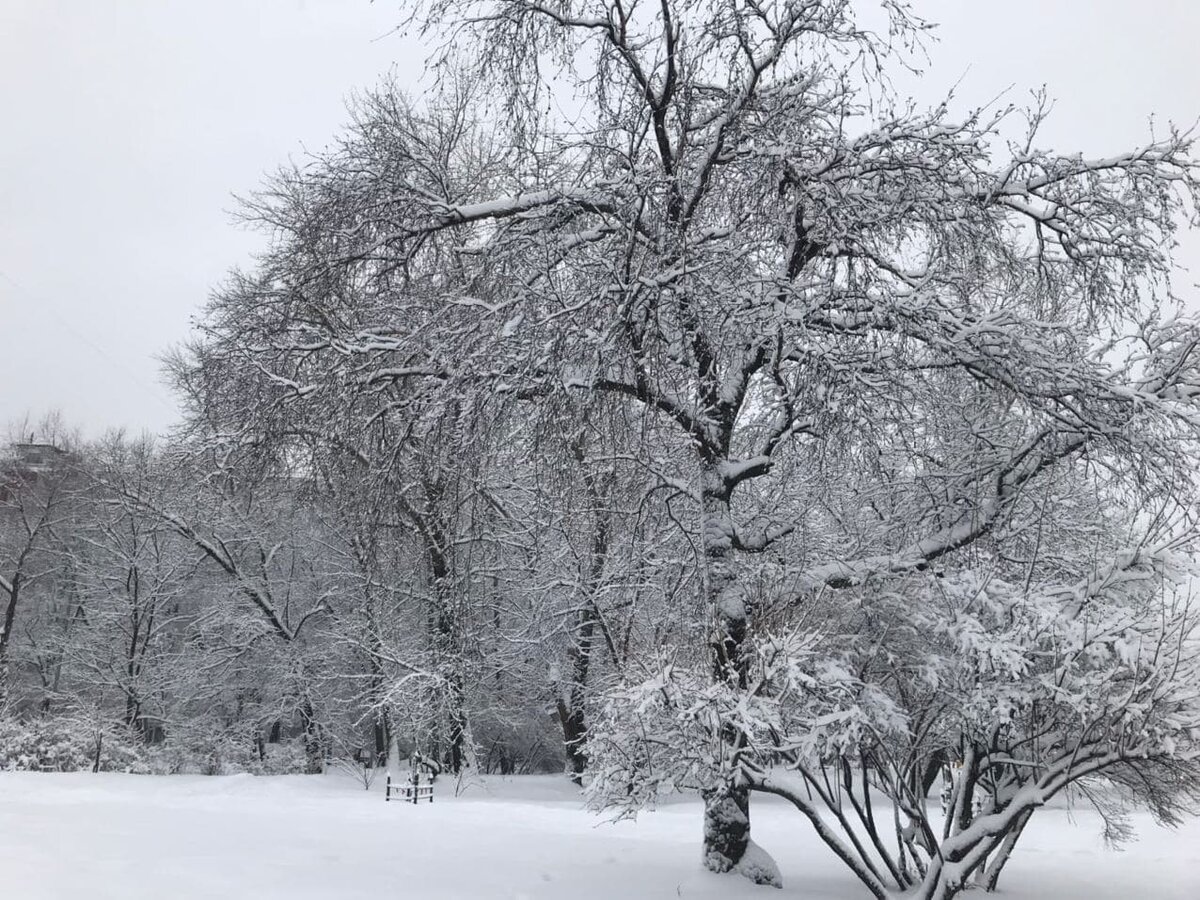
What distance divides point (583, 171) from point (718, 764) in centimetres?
459

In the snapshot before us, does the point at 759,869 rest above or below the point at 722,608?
below

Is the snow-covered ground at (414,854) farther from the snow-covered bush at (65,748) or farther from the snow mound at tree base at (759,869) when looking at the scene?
the snow-covered bush at (65,748)

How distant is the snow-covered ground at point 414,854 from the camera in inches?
265

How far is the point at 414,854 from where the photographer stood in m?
8.57

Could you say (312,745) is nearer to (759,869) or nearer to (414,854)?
(414,854)

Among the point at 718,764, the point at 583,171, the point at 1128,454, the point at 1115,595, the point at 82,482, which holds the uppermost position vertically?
the point at 82,482

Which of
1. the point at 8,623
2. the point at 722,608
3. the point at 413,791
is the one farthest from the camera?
the point at 8,623

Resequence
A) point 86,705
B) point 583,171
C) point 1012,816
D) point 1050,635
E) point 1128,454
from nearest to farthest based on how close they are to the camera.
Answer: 1. point 1012,816
2. point 1050,635
3. point 1128,454
4. point 583,171
5. point 86,705

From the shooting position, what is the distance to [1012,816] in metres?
6.05

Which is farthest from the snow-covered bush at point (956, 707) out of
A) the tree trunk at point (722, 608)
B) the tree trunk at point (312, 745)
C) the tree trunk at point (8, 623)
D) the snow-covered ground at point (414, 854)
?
the tree trunk at point (8, 623)

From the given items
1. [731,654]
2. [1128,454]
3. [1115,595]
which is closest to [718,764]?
[731,654]

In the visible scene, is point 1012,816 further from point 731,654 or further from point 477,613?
point 477,613

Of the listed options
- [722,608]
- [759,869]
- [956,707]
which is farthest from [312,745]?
[956,707]

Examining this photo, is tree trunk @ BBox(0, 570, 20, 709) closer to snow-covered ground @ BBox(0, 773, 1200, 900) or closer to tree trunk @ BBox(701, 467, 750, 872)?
snow-covered ground @ BBox(0, 773, 1200, 900)
